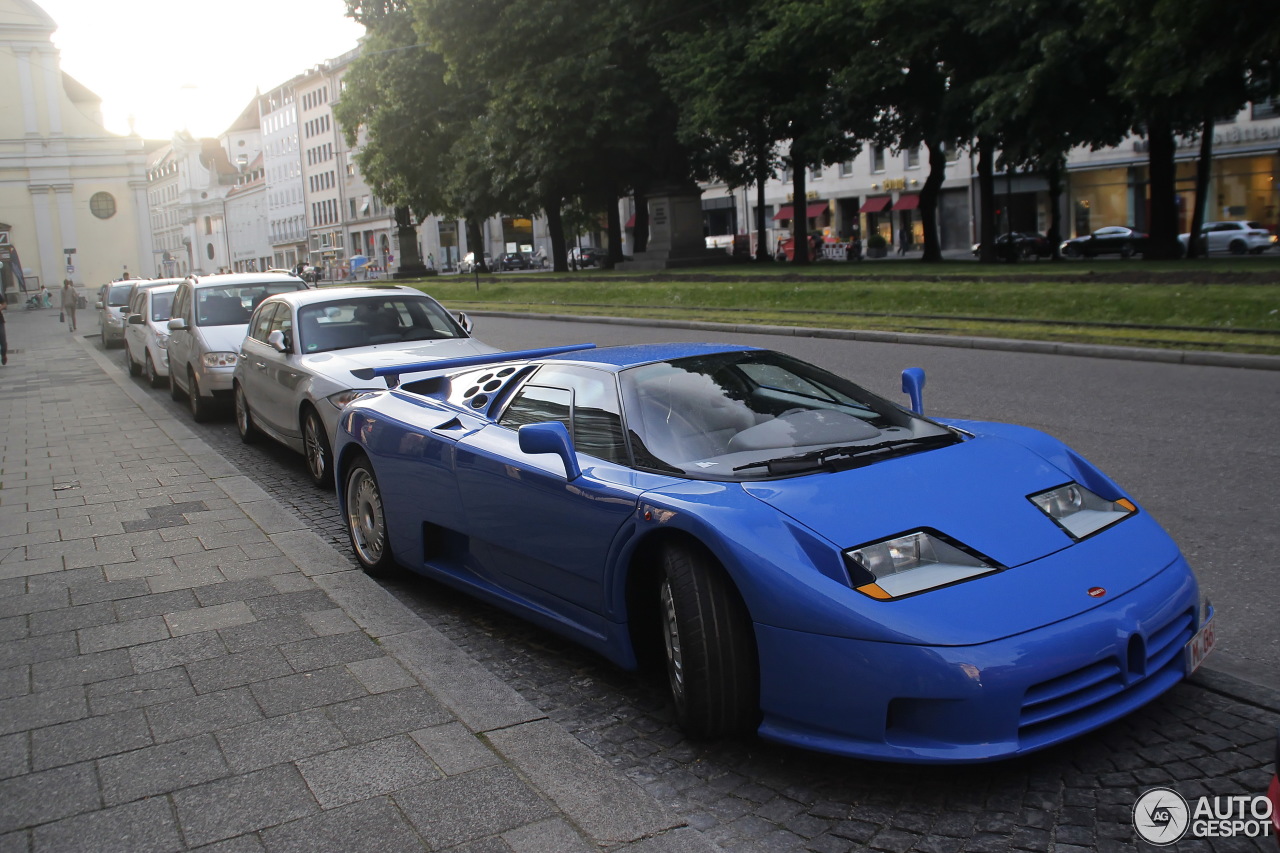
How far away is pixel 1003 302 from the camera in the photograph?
19.9 m

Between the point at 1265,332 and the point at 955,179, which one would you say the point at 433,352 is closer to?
the point at 1265,332

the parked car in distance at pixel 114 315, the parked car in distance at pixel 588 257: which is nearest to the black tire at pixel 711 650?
the parked car in distance at pixel 114 315

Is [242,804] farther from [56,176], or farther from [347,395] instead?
[56,176]

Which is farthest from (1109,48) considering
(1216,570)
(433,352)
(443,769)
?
(443,769)

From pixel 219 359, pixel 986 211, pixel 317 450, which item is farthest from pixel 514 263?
pixel 317 450

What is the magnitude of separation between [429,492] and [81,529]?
11.5 ft

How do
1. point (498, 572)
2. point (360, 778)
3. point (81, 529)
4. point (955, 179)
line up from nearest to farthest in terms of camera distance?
1. point (360, 778)
2. point (498, 572)
3. point (81, 529)
4. point (955, 179)

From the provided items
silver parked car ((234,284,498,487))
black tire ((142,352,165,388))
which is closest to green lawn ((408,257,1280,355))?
silver parked car ((234,284,498,487))

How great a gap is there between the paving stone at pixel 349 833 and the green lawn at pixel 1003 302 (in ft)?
41.8

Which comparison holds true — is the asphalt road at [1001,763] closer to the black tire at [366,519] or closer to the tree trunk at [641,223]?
the black tire at [366,519]

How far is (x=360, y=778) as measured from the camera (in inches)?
141

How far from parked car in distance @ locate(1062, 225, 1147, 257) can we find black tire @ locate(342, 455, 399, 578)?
137 feet

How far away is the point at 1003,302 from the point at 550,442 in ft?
56.4

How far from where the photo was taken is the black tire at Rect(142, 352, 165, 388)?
17156mm
